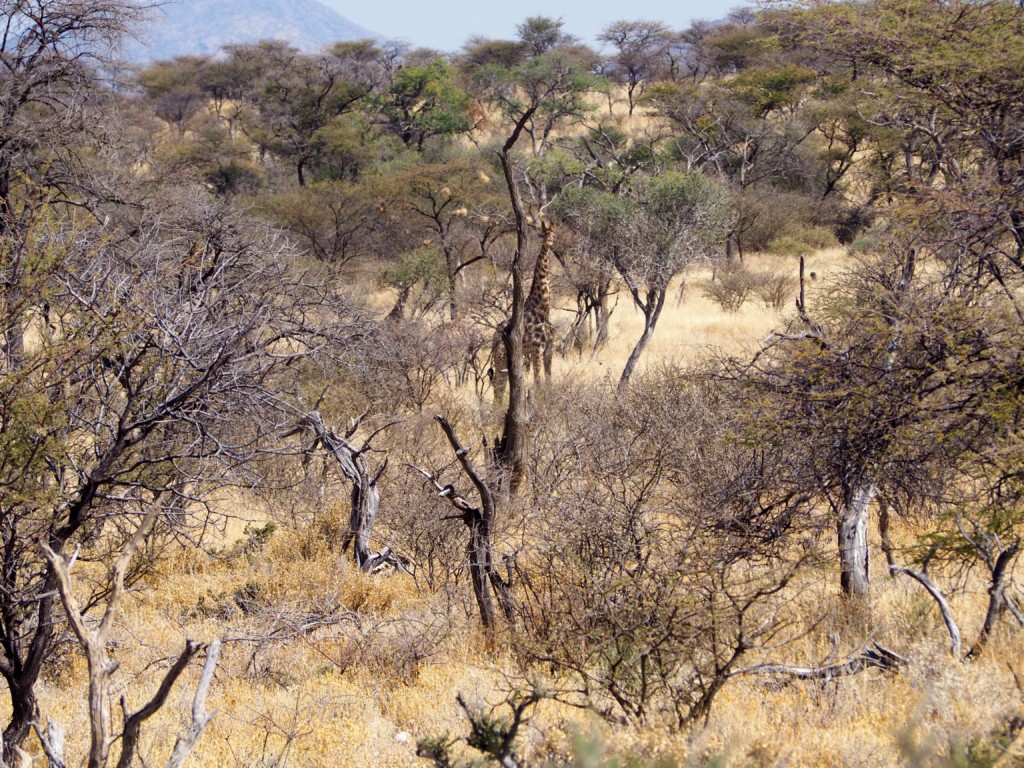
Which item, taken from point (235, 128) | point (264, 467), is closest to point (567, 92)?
point (235, 128)

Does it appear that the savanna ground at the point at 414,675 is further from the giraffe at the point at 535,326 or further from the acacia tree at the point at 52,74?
the acacia tree at the point at 52,74

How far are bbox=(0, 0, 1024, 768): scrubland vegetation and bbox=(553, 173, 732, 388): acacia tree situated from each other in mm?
521

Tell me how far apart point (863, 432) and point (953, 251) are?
84.8 inches

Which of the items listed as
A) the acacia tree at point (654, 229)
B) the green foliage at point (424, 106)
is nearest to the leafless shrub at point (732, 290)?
the acacia tree at point (654, 229)

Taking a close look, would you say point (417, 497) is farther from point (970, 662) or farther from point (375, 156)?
point (375, 156)

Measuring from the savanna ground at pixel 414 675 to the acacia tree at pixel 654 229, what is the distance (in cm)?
614

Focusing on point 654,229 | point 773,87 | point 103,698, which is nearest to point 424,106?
A: point 773,87

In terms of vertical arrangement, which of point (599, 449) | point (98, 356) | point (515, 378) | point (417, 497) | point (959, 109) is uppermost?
point (959, 109)

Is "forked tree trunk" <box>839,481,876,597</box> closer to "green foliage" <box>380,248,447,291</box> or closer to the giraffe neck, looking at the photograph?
the giraffe neck

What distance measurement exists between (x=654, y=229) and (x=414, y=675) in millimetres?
10406

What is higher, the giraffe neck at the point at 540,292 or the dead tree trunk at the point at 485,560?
the giraffe neck at the point at 540,292

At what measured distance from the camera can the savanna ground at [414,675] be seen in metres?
A: 3.61

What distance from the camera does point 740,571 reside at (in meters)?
6.09

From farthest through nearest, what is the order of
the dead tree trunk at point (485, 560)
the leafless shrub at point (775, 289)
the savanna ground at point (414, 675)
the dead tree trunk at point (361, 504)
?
the leafless shrub at point (775, 289), the dead tree trunk at point (361, 504), the dead tree trunk at point (485, 560), the savanna ground at point (414, 675)
